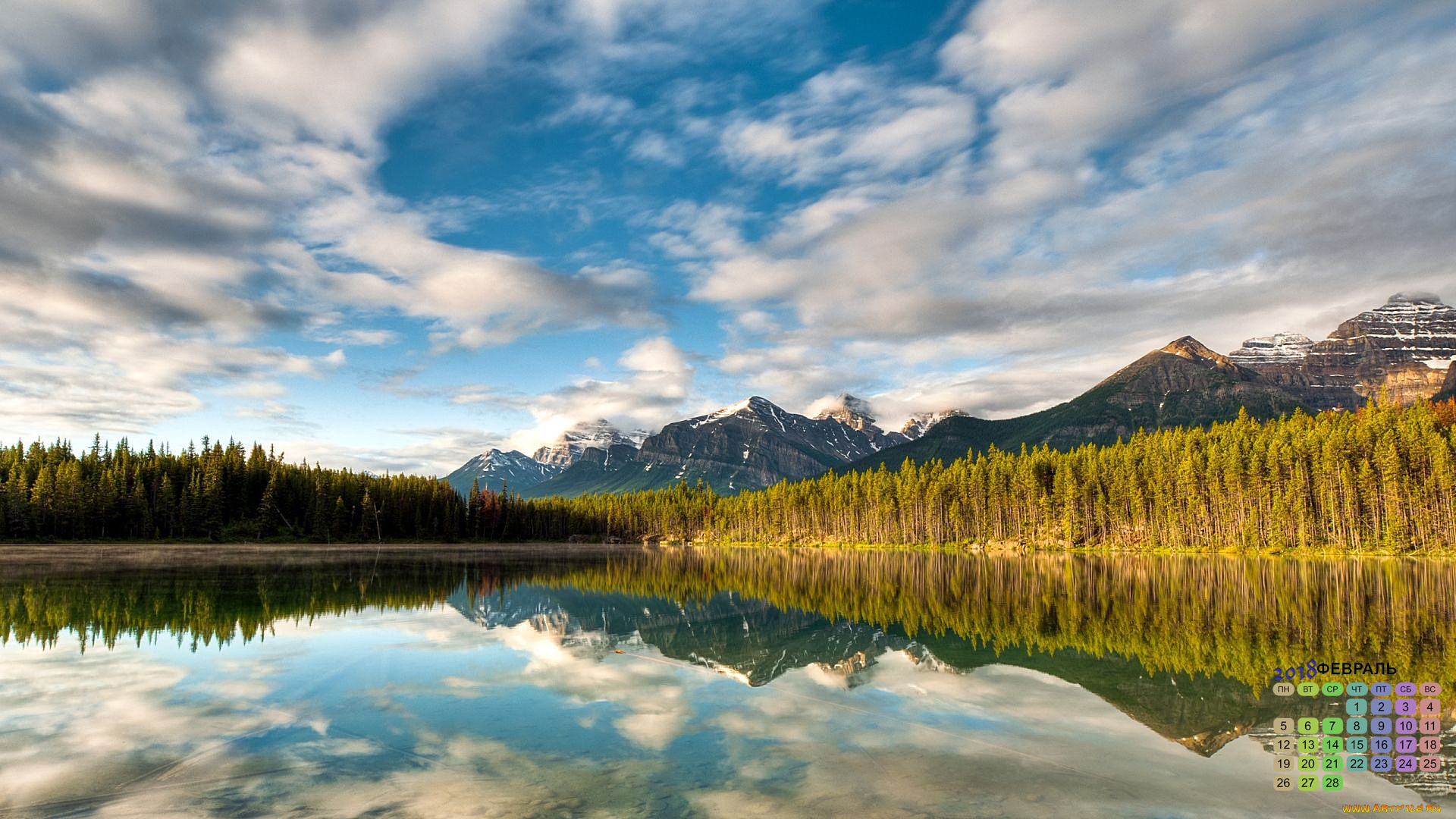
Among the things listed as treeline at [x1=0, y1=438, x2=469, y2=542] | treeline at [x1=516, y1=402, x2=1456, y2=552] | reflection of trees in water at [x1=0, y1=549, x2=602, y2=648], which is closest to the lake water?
→ reflection of trees in water at [x1=0, y1=549, x2=602, y2=648]

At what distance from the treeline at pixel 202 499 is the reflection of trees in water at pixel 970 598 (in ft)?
144

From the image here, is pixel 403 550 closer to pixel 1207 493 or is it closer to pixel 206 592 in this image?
pixel 206 592

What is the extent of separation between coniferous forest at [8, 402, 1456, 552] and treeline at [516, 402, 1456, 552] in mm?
278

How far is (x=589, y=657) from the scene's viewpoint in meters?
25.0

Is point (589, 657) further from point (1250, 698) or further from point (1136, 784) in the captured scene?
point (1250, 698)

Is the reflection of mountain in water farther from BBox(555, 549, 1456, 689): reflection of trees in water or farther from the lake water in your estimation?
BBox(555, 549, 1456, 689): reflection of trees in water

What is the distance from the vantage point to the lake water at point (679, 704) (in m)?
11.5

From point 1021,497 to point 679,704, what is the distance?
444 feet

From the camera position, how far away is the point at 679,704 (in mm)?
18094

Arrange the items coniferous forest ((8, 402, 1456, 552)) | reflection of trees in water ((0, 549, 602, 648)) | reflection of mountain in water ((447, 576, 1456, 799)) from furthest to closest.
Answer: coniferous forest ((8, 402, 1456, 552)) → reflection of trees in water ((0, 549, 602, 648)) → reflection of mountain in water ((447, 576, 1456, 799))

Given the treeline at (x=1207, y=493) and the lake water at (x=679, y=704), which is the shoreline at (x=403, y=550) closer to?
the treeline at (x=1207, y=493)

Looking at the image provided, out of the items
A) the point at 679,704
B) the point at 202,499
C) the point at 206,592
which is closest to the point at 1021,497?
the point at 206,592

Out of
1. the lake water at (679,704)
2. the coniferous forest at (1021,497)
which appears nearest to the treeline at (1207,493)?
the coniferous forest at (1021,497)

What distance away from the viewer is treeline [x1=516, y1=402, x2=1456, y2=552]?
3605 inches
